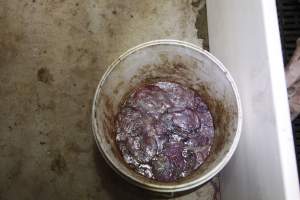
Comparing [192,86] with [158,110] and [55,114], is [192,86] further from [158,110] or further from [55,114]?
[55,114]

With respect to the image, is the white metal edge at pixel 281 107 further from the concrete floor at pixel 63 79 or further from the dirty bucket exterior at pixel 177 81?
the concrete floor at pixel 63 79

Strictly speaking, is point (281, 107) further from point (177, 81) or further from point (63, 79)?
point (63, 79)

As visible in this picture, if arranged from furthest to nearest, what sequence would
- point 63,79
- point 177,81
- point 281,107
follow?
point 63,79
point 177,81
point 281,107

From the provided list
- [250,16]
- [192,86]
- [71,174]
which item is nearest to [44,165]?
[71,174]

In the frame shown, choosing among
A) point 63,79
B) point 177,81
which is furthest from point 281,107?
point 63,79

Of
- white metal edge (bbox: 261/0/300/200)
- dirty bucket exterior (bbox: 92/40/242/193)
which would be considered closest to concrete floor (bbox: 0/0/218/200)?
dirty bucket exterior (bbox: 92/40/242/193)

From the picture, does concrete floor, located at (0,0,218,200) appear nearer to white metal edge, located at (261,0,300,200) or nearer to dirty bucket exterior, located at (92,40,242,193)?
dirty bucket exterior, located at (92,40,242,193)
